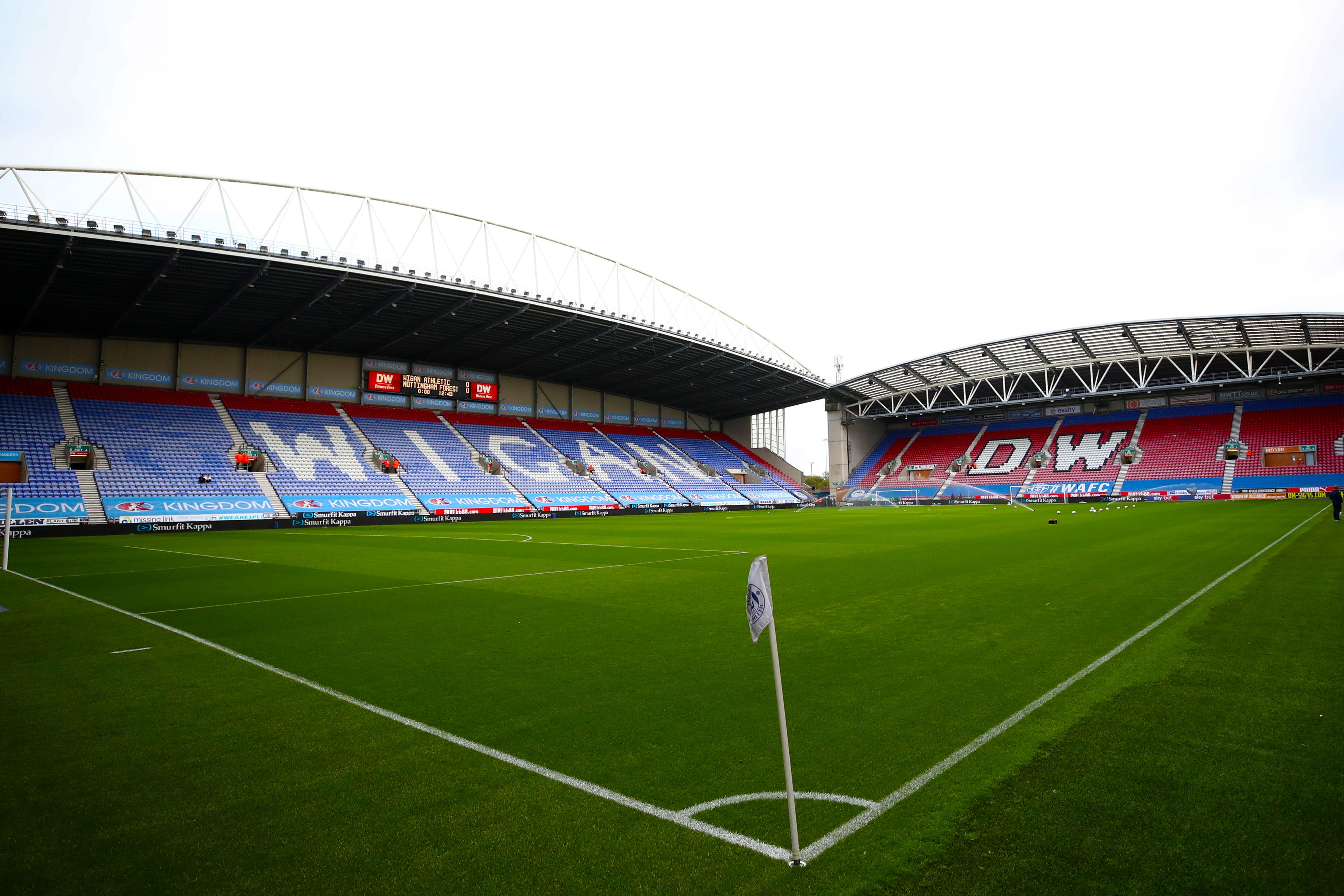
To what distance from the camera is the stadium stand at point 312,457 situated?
3688 centimetres

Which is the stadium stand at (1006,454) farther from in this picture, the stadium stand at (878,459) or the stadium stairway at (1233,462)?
the stadium stairway at (1233,462)

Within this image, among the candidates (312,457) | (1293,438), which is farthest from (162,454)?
(1293,438)

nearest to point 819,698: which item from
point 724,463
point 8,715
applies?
point 8,715

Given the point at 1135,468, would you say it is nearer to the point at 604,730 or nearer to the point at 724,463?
the point at 724,463

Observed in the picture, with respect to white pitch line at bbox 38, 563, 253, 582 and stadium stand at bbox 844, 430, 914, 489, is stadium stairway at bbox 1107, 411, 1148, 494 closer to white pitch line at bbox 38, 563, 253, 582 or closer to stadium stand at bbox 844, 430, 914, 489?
stadium stand at bbox 844, 430, 914, 489

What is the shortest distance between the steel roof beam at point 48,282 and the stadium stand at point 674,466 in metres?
35.7

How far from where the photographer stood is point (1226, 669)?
19.9 ft

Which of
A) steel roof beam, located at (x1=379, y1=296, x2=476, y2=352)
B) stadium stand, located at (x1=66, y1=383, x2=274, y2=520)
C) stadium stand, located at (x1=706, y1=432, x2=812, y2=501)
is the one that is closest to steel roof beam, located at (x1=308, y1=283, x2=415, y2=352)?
steel roof beam, located at (x1=379, y1=296, x2=476, y2=352)

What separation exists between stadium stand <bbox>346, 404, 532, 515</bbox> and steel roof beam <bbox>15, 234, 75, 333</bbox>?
16.4m

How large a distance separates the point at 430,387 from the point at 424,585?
3923 centimetres

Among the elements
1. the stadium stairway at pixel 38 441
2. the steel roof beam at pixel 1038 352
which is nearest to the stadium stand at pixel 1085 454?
the steel roof beam at pixel 1038 352

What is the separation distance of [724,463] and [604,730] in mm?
56831

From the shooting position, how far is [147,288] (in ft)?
105

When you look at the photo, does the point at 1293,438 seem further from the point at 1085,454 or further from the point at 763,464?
the point at 763,464
